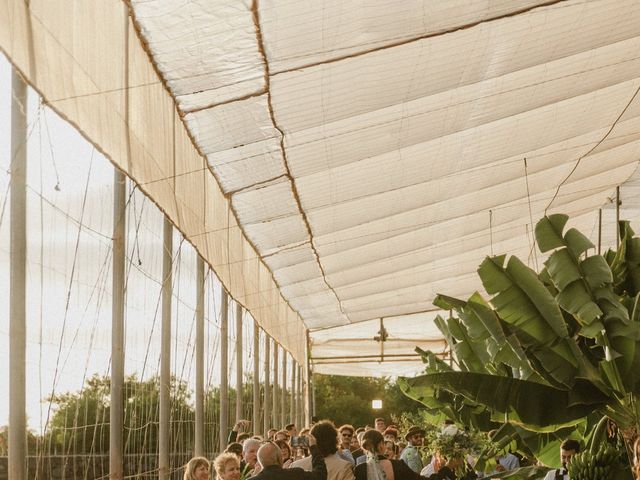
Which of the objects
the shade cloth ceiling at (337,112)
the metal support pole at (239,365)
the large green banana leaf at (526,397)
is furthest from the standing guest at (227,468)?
the metal support pole at (239,365)

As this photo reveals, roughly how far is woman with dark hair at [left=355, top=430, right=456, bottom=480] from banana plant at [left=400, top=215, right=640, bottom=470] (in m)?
0.91

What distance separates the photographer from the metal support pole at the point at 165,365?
30.5 ft

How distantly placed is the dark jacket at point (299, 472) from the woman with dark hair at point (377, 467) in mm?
852

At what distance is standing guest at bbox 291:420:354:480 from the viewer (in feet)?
24.9

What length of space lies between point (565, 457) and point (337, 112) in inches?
132

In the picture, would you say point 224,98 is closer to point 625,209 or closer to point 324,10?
point 324,10

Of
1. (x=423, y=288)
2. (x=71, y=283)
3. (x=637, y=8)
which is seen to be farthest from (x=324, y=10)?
(x=423, y=288)

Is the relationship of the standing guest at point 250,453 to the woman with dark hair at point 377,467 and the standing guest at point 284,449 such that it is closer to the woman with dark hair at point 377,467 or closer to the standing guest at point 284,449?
the woman with dark hair at point 377,467

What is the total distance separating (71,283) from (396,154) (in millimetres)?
5326

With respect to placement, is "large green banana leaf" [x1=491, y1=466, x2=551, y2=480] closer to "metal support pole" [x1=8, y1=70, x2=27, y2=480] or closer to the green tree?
the green tree

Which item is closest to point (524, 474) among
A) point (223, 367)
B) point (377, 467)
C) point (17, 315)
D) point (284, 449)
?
point (377, 467)

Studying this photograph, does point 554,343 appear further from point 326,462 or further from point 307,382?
point 307,382

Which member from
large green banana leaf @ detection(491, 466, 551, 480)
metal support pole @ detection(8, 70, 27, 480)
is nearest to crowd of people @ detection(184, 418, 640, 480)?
large green banana leaf @ detection(491, 466, 551, 480)

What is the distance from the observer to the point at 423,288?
2248 cm
